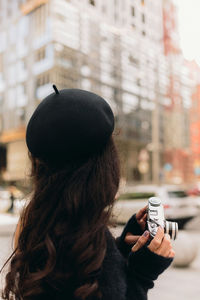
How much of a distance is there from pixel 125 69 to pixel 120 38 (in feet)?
15.1

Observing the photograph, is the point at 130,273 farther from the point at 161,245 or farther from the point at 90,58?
the point at 90,58

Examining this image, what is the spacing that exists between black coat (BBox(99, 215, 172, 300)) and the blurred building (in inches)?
1056

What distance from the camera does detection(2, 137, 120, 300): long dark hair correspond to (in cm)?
94

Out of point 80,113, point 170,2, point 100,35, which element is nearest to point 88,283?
point 80,113

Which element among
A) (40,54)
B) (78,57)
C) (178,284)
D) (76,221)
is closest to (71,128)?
(76,221)

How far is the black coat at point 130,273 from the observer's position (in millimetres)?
917

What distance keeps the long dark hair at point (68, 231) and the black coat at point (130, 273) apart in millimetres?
32

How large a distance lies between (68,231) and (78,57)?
113 ft

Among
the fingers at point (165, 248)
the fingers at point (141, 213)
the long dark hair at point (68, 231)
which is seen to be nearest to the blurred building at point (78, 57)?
the fingers at point (141, 213)

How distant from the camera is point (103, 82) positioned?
36.8 metres

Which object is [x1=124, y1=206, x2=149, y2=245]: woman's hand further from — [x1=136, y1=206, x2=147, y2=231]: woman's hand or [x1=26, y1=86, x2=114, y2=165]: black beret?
[x1=26, y1=86, x2=114, y2=165]: black beret

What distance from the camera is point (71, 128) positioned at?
97cm

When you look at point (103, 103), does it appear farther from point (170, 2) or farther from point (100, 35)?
point (100, 35)

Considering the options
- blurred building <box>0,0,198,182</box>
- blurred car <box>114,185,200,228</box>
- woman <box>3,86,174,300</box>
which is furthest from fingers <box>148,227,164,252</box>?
blurred building <box>0,0,198,182</box>
